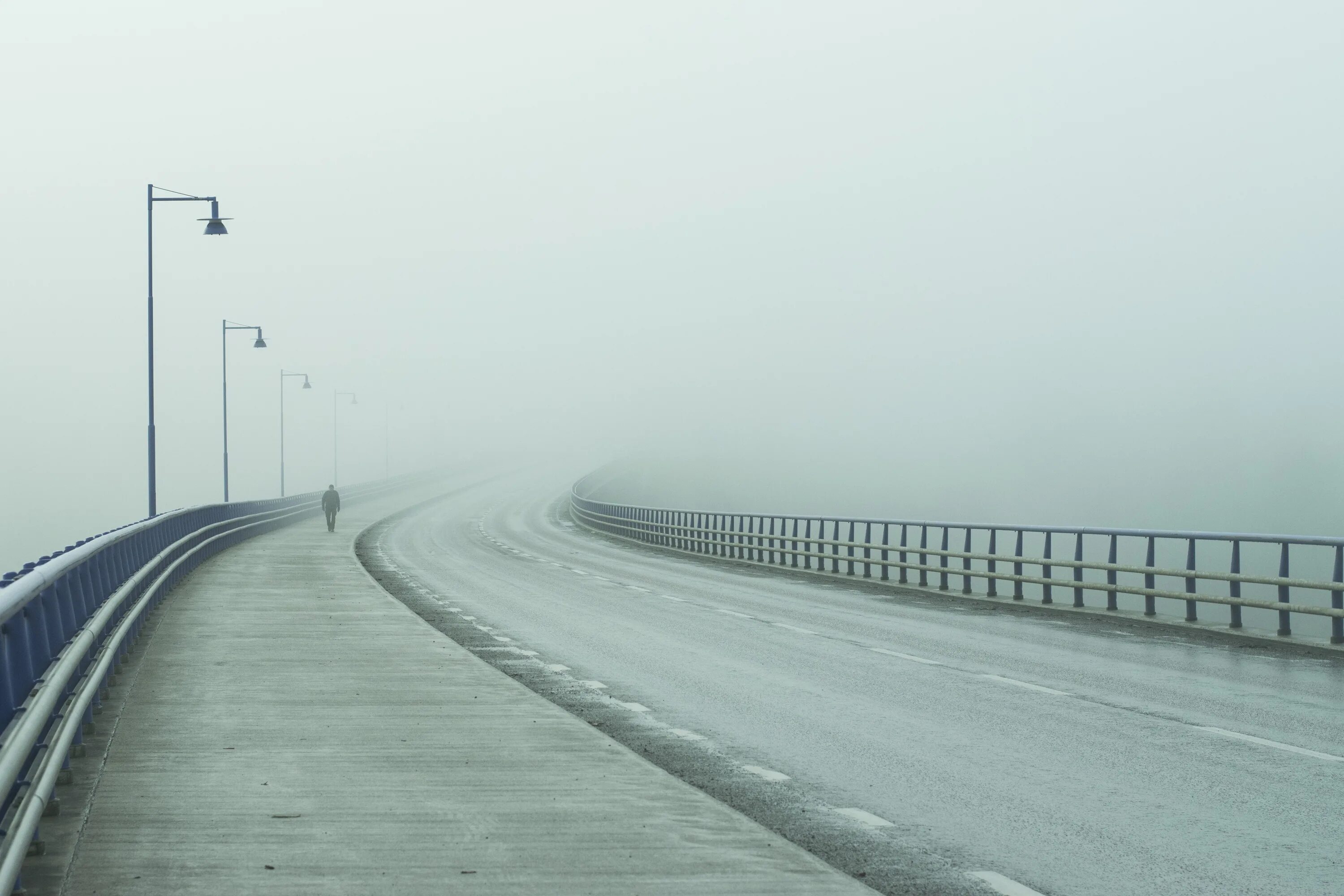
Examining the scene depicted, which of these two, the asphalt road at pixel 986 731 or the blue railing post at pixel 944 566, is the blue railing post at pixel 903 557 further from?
the asphalt road at pixel 986 731

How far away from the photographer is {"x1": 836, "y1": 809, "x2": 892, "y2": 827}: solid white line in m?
8.03

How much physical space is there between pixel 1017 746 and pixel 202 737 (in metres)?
5.22

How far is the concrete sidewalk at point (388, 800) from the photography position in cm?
665

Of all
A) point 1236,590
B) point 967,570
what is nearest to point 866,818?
point 1236,590

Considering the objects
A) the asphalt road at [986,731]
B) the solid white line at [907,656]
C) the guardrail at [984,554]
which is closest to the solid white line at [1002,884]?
the asphalt road at [986,731]

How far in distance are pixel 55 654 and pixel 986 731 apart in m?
6.06

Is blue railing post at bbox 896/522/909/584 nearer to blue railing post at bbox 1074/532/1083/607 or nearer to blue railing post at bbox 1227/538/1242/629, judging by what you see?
blue railing post at bbox 1074/532/1083/607

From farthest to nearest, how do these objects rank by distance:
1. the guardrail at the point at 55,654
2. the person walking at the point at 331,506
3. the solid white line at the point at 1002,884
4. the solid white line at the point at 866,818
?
the person walking at the point at 331,506 → the solid white line at the point at 866,818 → the solid white line at the point at 1002,884 → the guardrail at the point at 55,654

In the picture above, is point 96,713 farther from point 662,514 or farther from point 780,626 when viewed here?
point 662,514

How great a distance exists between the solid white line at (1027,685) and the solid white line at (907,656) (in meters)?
1.12

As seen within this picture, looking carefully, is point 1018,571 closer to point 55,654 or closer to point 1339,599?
point 1339,599

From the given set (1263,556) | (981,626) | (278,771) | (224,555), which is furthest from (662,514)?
(1263,556)

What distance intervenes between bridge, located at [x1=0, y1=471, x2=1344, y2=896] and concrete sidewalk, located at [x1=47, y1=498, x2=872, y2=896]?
29 millimetres

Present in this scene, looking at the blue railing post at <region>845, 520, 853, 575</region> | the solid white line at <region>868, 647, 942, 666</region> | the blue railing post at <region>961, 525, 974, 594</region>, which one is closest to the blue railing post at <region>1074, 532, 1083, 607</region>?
the blue railing post at <region>961, 525, 974, 594</region>
